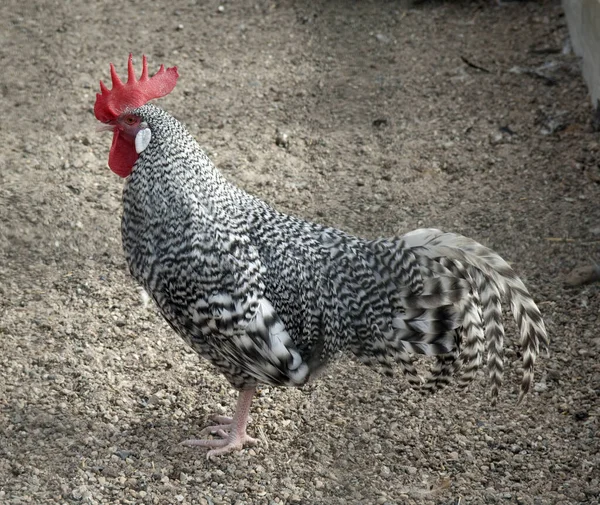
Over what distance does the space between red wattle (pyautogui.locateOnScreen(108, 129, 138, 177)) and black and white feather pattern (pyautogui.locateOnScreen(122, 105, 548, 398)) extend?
15cm

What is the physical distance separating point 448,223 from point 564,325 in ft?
4.97

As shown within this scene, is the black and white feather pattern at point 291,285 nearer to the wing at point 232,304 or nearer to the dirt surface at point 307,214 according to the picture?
the wing at point 232,304

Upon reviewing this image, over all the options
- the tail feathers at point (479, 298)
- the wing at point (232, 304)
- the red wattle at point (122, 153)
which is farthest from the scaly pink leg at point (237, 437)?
the red wattle at point (122, 153)

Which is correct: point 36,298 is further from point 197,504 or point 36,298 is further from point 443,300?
point 443,300

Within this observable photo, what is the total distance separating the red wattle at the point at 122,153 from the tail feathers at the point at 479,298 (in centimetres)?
187

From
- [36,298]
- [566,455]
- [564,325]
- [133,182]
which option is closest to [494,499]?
[566,455]

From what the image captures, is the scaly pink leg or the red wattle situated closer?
the red wattle

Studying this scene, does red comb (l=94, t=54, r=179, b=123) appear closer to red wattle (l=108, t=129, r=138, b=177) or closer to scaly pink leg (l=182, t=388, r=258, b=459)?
red wattle (l=108, t=129, r=138, b=177)

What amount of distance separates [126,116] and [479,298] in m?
2.54

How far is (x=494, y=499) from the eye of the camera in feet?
16.1

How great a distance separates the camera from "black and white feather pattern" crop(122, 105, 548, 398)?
15.4 feet

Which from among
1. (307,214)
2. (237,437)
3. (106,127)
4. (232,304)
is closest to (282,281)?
(232,304)

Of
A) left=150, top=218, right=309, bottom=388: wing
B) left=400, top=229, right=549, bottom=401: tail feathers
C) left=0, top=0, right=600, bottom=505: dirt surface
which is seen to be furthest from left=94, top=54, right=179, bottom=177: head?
left=400, top=229, right=549, bottom=401: tail feathers

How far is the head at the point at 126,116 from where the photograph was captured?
493cm
